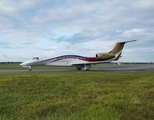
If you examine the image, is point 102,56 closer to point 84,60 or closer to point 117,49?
point 84,60

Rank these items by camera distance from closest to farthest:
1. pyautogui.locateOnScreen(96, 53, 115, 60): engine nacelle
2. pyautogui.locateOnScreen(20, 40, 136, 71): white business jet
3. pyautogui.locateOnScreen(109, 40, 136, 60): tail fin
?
1. pyautogui.locateOnScreen(20, 40, 136, 71): white business jet
2. pyautogui.locateOnScreen(96, 53, 115, 60): engine nacelle
3. pyautogui.locateOnScreen(109, 40, 136, 60): tail fin

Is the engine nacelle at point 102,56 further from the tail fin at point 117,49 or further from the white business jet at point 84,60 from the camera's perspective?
the tail fin at point 117,49

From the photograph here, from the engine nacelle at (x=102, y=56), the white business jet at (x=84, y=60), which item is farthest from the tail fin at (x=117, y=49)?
the engine nacelle at (x=102, y=56)

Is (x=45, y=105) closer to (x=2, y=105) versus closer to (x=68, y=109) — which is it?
(x=68, y=109)

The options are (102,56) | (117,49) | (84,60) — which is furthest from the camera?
(117,49)

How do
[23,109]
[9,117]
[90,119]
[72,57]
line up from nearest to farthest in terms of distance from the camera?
[90,119]
[9,117]
[23,109]
[72,57]

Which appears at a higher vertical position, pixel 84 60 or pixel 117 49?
pixel 117 49

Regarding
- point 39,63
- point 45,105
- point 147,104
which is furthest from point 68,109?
point 39,63

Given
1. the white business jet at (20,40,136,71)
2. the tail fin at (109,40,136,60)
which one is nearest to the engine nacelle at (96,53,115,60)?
the white business jet at (20,40,136,71)

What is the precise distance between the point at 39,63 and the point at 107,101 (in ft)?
91.4

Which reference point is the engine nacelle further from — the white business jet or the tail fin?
the tail fin

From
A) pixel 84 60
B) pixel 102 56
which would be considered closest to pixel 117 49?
pixel 102 56

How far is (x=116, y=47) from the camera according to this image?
37.7m

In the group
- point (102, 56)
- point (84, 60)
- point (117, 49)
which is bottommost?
point (84, 60)
